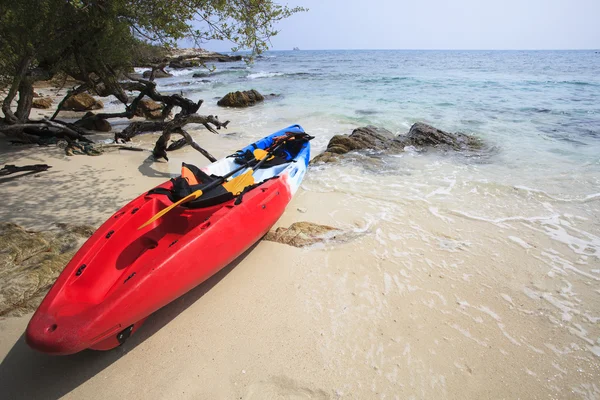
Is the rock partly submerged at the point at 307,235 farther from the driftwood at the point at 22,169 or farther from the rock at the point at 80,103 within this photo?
the rock at the point at 80,103

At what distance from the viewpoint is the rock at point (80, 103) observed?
1367 cm

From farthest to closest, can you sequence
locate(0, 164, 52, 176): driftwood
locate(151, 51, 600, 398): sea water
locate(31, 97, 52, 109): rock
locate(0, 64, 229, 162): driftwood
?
locate(31, 97, 52, 109): rock
locate(0, 64, 229, 162): driftwood
locate(0, 164, 52, 176): driftwood
locate(151, 51, 600, 398): sea water

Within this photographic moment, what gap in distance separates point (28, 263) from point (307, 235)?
10.5 feet

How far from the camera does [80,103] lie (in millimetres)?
13828

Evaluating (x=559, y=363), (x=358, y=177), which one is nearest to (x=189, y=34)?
(x=358, y=177)

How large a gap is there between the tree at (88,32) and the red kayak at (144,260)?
2.92m

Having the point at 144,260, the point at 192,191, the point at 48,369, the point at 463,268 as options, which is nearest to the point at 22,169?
the point at 192,191

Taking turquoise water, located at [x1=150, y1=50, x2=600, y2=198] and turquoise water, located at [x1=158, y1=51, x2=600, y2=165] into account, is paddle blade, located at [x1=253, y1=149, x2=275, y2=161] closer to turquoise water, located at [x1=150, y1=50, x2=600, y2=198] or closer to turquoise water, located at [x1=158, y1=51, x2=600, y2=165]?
turquoise water, located at [x1=150, y1=50, x2=600, y2=198]

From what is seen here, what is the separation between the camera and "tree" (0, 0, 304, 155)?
5.08m

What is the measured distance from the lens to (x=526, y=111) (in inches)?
574

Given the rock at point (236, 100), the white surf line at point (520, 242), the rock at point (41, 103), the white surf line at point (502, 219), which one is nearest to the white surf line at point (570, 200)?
the white surf line at point (502, 219)

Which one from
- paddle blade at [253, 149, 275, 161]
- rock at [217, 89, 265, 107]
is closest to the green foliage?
paddle blade at [253, 149, 275, 161]

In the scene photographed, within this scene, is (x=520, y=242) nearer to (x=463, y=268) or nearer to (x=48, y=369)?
(x=463, y=268)

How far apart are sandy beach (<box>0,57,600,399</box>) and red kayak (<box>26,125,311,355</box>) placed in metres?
0.39
